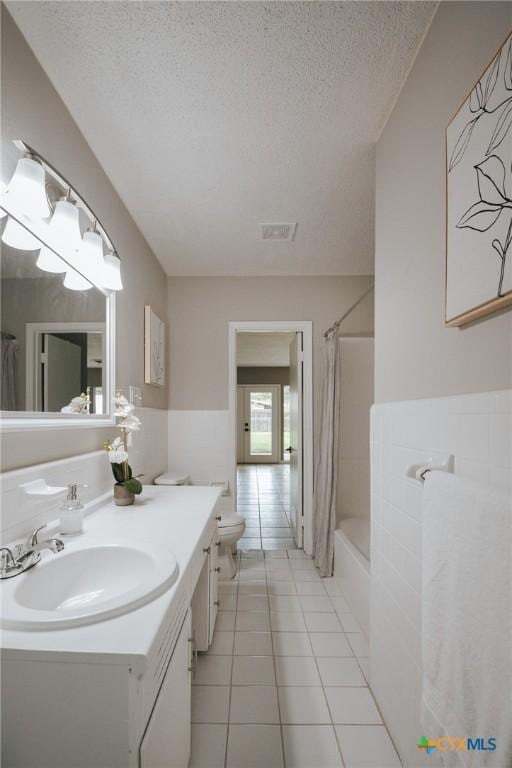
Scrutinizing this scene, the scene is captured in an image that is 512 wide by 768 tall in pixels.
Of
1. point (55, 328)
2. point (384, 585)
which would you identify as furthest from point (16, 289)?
point (384, 585)

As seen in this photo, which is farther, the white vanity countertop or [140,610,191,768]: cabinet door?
[140,610,191,768]: cabinet door

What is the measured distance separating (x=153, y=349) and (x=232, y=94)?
5.47 feet

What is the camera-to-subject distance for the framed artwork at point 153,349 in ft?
8.45

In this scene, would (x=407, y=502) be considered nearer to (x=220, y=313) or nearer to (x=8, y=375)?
(x=8, y=375)

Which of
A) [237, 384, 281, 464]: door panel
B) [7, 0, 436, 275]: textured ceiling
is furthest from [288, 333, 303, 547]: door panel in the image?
[237, 384, 281, 464]: door panel

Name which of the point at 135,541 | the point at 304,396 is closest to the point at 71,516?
the point at 135,541

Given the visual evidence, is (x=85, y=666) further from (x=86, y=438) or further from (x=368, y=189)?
(x=368, y=189)

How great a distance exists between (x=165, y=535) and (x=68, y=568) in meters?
0.31

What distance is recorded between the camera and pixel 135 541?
1.21 meters

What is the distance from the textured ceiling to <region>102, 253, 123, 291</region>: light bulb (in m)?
0.47

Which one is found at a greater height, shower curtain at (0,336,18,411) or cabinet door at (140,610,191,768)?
shower curtain at (0,336,18,411)

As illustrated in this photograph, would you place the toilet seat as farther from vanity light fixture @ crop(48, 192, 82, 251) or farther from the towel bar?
vanity light fixture @ crop(48, 192, 82, 251)

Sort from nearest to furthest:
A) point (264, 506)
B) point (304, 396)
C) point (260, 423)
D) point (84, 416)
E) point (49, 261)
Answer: point (49, 261) < point (84, 416) < point (304, 396) < point (264, 506) < point (260, 423)

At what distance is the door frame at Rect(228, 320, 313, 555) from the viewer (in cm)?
324
